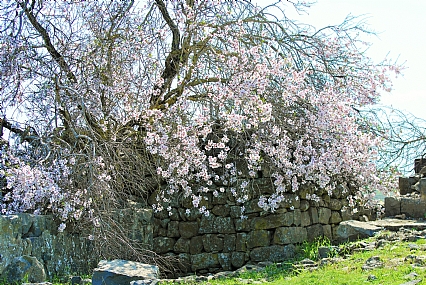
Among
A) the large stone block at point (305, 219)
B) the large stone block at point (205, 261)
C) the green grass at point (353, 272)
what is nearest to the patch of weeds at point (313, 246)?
the large stone block at point (305, 219)

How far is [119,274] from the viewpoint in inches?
229

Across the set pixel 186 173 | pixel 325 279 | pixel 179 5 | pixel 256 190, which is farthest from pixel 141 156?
pixel 325 279

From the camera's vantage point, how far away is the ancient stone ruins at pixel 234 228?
26.5 ft

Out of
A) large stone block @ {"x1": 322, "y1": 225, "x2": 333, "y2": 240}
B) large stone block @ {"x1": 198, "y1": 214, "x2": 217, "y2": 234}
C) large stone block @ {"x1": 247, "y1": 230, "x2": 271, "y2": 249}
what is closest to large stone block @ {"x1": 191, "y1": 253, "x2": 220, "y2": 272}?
large stone block @ {"x1": 198, "y1": 214, "x2": 217, "y2": 234}

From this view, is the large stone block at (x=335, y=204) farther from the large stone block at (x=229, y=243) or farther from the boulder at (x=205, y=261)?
the boulder at (x=205, y=261)

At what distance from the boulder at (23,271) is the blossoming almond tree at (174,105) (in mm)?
1193

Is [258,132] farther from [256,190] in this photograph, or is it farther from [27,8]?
[27,8]

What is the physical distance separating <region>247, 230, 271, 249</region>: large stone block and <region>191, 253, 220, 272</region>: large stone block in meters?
0.66

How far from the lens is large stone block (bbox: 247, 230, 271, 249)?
873 centimetres

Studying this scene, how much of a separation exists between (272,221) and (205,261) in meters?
1.40

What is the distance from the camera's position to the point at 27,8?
27.9 feet

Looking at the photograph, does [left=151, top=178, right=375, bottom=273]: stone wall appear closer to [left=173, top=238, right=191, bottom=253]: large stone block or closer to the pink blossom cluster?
[left=173, top=238, right=191, bottom=253]: large stone block

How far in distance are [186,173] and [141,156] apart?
1240 mm

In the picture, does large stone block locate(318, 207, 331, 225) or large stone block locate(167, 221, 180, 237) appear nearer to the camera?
large stone block locate(318, 207, 331, 225)
